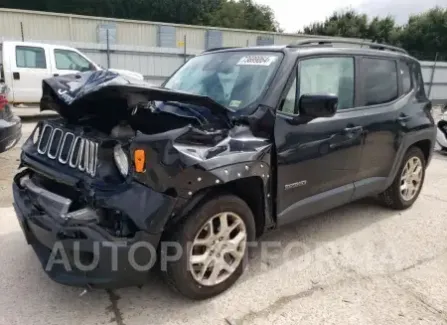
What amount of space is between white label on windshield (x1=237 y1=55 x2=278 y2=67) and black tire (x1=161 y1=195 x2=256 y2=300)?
1.19m

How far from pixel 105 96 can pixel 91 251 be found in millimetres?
940

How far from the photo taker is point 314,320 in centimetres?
262

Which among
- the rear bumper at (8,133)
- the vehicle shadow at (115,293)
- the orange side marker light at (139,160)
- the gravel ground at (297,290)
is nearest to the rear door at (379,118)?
the gravel ground at (297,290)

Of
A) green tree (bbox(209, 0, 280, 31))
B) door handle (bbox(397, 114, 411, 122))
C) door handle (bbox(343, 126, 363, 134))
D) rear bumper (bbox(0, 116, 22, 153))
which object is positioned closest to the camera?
door handle (bbox(343, 126, 363, 134))

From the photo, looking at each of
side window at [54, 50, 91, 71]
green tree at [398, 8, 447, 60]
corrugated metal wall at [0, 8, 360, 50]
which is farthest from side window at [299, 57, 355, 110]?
green tree at [398, 8, 447, 60]

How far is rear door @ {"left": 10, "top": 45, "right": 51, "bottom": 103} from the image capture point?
10.2 meters

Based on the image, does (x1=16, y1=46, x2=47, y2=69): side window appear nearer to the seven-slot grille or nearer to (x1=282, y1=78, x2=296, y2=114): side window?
the seven-slot grille

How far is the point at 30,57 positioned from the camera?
406 inches

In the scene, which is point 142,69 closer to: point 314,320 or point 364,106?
point 364,106

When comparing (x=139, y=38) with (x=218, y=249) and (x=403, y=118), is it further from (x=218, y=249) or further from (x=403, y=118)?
(x=218, y=249)

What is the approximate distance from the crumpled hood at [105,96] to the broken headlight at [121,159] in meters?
0.29

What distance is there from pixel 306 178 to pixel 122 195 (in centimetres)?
152

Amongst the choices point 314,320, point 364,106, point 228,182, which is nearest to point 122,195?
point 228,182

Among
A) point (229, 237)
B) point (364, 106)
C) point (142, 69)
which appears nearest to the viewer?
point (229, 237)
